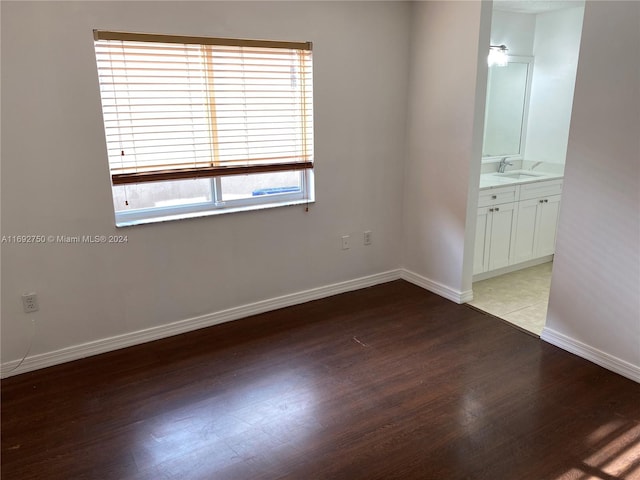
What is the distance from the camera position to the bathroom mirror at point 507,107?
4.59 m

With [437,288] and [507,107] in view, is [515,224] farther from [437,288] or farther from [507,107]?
[507,107]

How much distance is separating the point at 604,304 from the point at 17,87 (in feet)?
11.6

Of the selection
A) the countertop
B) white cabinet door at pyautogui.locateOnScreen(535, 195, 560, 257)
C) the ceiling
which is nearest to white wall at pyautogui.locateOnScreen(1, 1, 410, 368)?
the countertop

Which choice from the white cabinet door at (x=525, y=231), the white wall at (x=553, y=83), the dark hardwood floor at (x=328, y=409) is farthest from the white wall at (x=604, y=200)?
the white wall at (x=553, y=83)

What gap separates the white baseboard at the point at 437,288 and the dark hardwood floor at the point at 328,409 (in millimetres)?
385

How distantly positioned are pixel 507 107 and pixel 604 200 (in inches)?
93.6

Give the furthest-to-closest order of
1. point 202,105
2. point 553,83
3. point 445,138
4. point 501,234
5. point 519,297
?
point 553,83 < point 501,234 < point 519,297 < point 445,138 < point 202,105

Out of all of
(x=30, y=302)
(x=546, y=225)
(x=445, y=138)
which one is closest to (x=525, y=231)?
(x=546, y=225)

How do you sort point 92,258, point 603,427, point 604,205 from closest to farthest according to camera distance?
point 603,427
point 604,205
point 92,258

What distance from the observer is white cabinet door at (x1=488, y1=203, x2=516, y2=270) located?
4.02 meters

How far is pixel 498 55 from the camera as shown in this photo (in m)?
4.38

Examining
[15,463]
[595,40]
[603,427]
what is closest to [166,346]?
[15,463]

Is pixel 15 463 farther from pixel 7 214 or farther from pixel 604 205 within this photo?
pixel 604 205

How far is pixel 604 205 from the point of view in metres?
2.67
